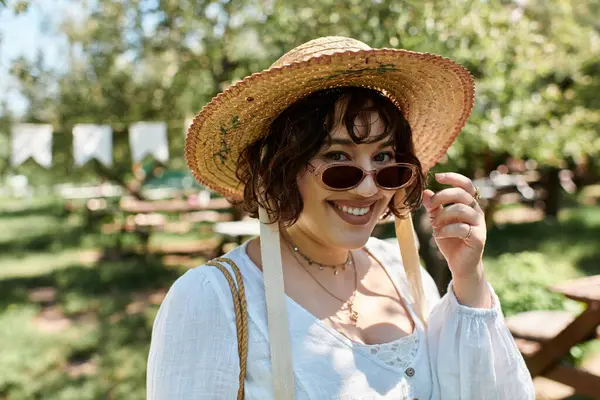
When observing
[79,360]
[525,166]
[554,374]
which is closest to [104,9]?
[79,360]

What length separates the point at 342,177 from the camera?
1.48 metres

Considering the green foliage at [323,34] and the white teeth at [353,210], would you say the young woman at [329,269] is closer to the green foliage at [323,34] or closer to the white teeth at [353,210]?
the white teeth at [353,210]

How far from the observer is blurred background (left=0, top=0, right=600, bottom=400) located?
157 inches

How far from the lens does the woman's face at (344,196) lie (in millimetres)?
1527

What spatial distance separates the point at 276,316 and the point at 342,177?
38 centimetres

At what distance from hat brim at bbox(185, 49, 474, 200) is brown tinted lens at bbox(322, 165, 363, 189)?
249 mm

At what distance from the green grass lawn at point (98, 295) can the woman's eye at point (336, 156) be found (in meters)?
3.51

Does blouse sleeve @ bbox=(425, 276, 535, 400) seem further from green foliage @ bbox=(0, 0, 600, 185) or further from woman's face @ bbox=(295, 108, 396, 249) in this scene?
green foliage @ bbox=(0, 0, 600, 185)

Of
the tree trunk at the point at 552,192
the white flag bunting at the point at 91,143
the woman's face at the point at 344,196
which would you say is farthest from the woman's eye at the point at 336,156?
the tree trunk at the point at 552,192

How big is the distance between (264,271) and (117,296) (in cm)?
649

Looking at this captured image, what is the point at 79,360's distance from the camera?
5340mm

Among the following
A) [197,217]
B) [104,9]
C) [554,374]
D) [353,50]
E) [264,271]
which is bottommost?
[554,374]

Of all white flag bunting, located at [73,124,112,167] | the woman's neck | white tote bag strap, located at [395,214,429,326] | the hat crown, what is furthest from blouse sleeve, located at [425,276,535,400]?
white flag bunting, located at [73,124,112,167]

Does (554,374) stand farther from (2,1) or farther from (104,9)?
(104,9)
